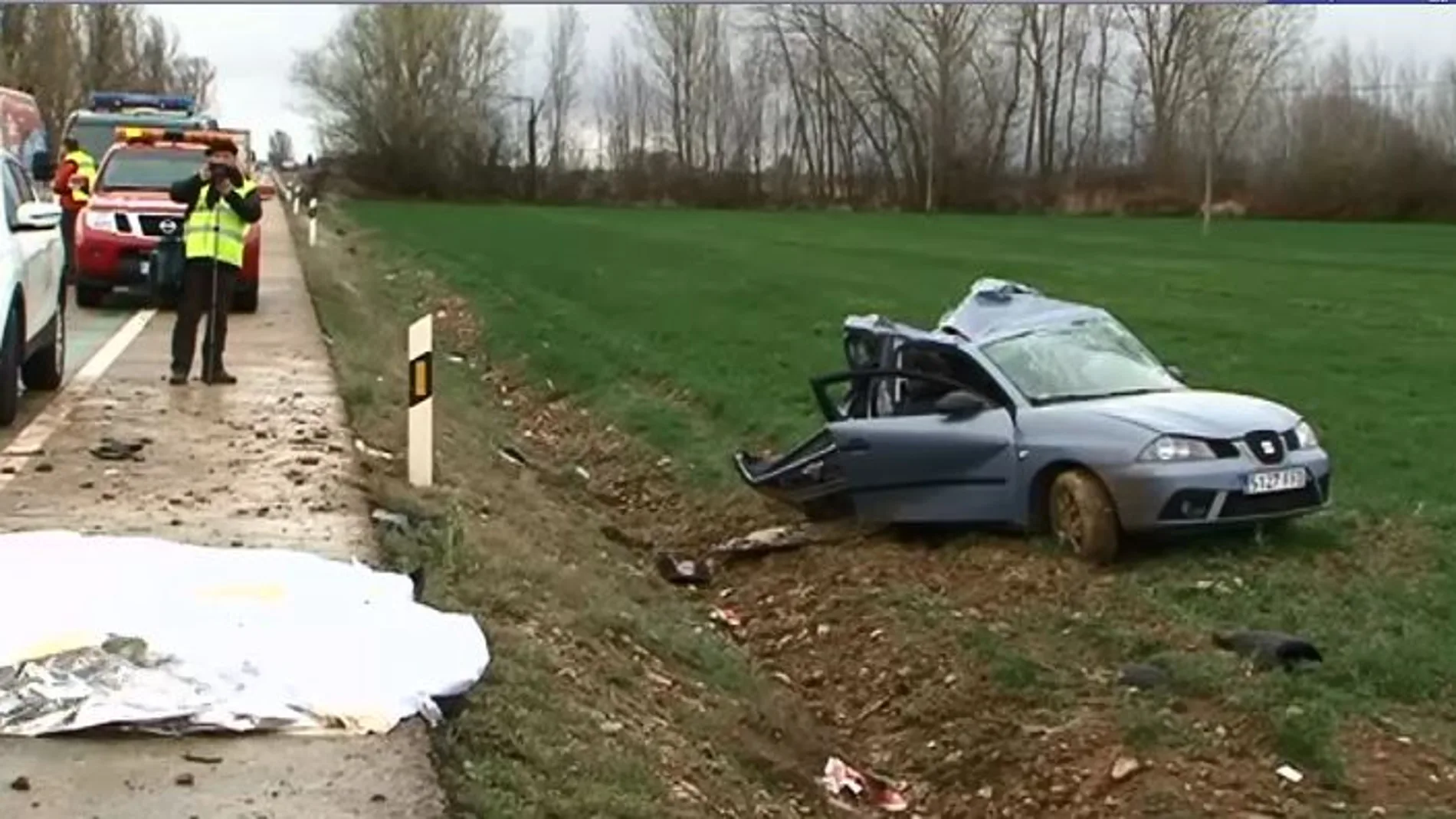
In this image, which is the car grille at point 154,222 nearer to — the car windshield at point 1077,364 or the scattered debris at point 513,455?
the scattered debris at point 513,455

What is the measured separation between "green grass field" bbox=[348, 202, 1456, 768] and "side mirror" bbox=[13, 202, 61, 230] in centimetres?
500

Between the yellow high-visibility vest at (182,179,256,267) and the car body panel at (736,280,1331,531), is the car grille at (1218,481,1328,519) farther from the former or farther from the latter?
the yellow high-visibility vest at (182,179,256,267)

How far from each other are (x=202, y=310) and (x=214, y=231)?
24.0 inches

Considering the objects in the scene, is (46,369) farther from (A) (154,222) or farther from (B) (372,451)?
(A) (154,222)

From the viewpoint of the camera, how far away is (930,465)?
452 inches

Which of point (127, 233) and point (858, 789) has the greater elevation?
→ point (127, 233)

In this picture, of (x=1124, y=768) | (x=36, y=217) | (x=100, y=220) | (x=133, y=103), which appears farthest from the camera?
(x=133, y=103)

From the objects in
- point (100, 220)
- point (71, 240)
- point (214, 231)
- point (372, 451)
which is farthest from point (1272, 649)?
point (71, 240)

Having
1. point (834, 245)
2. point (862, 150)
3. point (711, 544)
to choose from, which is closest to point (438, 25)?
point (862, 150)

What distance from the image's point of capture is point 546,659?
7.63 meters

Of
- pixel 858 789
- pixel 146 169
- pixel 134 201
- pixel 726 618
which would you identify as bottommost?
pixel 858 789

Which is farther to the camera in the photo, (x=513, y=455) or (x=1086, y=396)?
(x=513, y=455)

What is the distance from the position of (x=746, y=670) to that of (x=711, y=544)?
3564mm

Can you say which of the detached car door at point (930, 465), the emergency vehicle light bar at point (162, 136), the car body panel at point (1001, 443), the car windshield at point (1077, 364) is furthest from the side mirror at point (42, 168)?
the car windshield at point (1077, 364)
